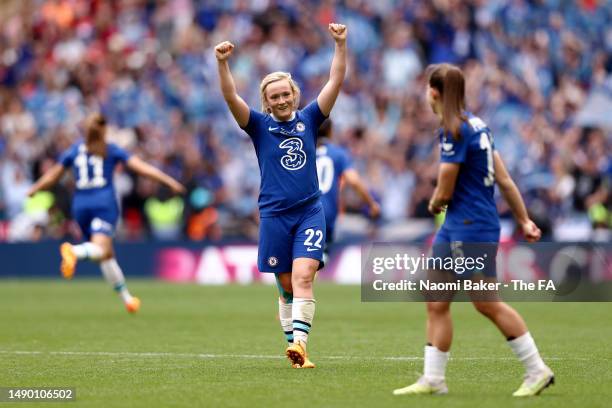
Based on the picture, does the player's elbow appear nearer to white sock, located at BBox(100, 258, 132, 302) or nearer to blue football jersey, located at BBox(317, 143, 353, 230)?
blue football jersey, located at BBox(317, 143, 353, 230)

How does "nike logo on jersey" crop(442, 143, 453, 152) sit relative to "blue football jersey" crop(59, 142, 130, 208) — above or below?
below

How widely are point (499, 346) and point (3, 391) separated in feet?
18.3

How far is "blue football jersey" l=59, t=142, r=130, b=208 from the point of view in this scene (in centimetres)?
1730

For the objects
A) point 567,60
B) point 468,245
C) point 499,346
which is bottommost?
point 499,346

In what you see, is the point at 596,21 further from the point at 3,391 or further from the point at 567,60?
the point at 3,391

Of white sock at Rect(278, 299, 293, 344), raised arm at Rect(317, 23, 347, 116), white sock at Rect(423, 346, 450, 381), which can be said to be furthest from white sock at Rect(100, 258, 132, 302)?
white sock at Rect(423, 346, 450, 381)

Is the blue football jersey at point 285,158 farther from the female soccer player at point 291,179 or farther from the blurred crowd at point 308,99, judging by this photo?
the blurred crowd at point 308,99

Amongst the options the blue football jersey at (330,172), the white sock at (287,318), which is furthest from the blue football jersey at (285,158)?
the blue football jersey at (330,172)

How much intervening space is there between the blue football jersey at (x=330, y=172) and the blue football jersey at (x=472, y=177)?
25.4 ft

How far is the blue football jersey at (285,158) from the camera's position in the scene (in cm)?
1091

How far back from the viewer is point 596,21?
2827 centimetres

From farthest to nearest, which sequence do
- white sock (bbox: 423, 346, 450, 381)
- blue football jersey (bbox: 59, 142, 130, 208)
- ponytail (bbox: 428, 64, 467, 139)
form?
blue football jersey (bbox: 59, 142, 130, 208) < white sock (bbox: 423, 346, 450, 381) < ponytail (bbox: 428, 64, 467, 139)

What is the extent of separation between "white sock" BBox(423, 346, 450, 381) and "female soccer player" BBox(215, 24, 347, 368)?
1997 millimetres

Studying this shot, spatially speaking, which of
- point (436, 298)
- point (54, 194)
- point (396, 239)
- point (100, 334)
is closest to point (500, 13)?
point (396, 239)
